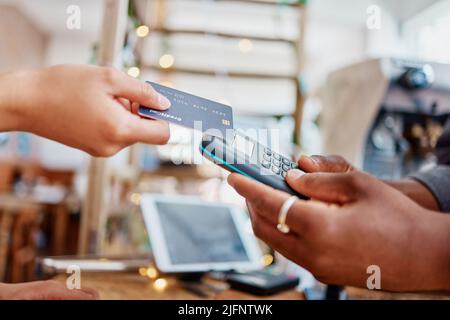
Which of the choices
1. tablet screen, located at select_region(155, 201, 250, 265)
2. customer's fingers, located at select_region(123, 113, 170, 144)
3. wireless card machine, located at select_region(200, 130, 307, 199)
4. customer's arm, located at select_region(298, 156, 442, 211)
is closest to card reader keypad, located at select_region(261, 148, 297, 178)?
wireless card machine, located at select_region(200, 130, 307, 199)

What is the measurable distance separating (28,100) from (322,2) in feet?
11.2

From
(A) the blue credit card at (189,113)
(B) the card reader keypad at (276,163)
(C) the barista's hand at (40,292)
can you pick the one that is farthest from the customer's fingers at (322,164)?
(C) the barista's hand at (40,292)

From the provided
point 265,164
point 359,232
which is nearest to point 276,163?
point 265,164

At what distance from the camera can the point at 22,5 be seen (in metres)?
3.56

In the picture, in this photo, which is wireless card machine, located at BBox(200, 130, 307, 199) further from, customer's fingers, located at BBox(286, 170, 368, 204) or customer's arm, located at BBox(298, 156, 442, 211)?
customer's arm, located at BBox(298, 156, 442, 211)

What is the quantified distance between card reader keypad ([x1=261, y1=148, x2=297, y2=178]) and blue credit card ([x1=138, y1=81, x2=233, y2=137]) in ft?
0.19

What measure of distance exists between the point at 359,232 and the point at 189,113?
0.77ft

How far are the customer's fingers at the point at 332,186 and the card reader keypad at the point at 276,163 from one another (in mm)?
34

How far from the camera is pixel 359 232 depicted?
381 mm

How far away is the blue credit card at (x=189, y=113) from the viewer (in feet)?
1.54

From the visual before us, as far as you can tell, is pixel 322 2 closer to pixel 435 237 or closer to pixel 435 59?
pixel 435 59

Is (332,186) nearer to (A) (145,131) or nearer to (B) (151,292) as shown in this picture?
(A) (145,131)

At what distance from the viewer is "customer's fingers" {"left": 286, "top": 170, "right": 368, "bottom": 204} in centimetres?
40
